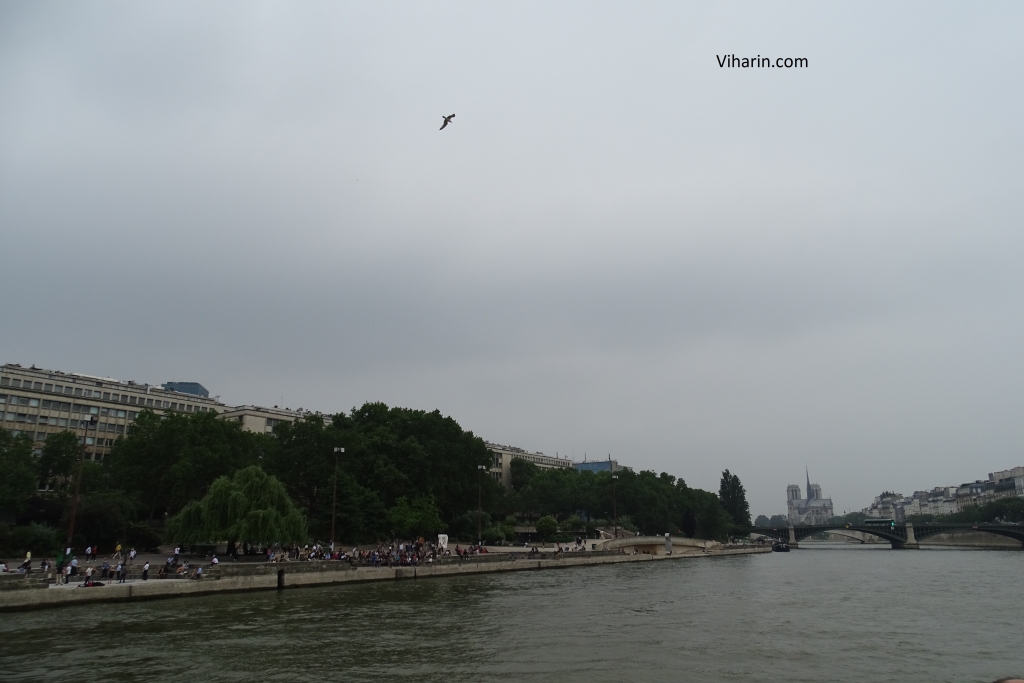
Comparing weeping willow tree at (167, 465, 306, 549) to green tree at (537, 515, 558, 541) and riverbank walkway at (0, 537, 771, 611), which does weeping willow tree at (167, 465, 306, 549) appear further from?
green tree at (537, 515, 558, 541)

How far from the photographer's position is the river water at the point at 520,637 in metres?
19.9

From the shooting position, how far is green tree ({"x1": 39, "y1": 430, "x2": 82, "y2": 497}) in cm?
6729

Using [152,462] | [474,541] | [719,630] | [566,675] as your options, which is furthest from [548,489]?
[566,675]

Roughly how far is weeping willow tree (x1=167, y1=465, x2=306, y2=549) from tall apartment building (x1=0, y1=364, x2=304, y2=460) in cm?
3123

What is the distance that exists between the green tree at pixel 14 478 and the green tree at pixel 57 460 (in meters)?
8.53

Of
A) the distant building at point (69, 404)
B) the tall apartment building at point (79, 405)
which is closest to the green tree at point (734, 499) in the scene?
the tall apartment building at point (79, 405)

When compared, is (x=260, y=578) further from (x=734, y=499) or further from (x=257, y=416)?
(x=734, y=499)

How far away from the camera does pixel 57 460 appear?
222ft

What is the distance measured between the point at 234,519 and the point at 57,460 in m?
33.8

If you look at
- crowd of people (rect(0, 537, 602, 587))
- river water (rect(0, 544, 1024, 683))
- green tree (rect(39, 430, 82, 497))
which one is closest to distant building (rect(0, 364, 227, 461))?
green tree (rect(39, 430, 82, 497))

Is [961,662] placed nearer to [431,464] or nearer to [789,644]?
[789,644]

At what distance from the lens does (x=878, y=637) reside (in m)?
27.0

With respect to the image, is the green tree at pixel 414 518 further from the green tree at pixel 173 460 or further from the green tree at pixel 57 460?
the green tree at pixel 57 460

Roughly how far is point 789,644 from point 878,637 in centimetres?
455
